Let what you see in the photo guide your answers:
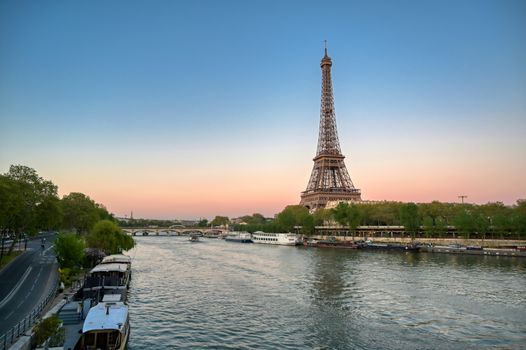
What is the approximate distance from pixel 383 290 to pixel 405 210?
232 ft

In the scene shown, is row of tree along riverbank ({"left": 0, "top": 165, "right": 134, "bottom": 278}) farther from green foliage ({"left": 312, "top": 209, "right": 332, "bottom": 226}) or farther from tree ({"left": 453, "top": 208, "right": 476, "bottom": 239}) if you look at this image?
green foliage ({"left": 312, "top": 209, "right": 332, "bottom": 226})

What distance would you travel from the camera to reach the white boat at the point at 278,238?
131125 mm

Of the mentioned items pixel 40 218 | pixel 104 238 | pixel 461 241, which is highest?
pixel 40 218

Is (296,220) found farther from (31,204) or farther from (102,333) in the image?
(102,333)

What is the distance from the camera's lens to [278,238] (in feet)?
447

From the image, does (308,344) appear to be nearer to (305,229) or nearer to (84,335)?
(84,335)

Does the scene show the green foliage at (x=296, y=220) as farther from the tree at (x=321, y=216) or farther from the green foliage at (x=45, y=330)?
the green foliage at (x=45, y=330)

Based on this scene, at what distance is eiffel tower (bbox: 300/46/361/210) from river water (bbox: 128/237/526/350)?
3869 inches

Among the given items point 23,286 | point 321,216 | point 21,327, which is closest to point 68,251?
point 23,286

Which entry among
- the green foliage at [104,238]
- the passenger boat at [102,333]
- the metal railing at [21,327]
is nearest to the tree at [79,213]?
the green foliage at [104,238]

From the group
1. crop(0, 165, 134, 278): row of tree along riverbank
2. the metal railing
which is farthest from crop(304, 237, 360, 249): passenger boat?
the metal railing

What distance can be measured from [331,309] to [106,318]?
19368 millimetres

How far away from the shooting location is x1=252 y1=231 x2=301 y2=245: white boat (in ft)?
430

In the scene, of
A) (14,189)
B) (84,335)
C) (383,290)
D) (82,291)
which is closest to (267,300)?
(383,290)
